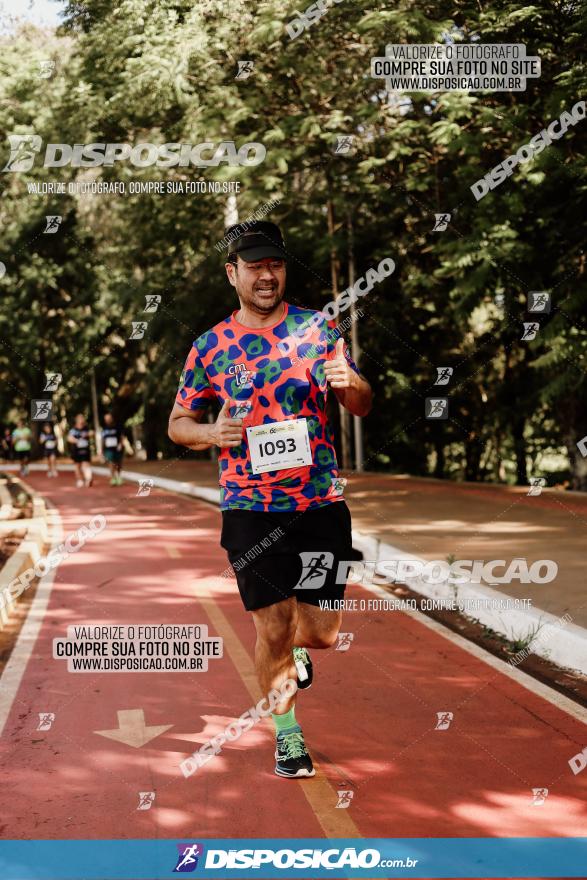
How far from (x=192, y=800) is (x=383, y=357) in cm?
2176

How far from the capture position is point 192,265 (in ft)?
90.3

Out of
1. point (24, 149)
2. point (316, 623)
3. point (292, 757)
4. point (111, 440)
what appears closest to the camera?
point (292, 757)

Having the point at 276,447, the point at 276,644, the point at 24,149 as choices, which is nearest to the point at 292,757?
the point at 276,644

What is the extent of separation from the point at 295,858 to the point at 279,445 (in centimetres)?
167

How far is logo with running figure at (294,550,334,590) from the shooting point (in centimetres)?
483

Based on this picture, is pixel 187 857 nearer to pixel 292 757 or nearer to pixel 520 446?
pixel 292 757

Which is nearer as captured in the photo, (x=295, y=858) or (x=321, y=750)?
(x=295, y=858)

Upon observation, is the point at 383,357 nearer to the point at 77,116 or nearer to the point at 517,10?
the point at 77,116

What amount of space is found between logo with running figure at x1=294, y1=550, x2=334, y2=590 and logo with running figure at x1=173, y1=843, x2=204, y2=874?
1.29 meters

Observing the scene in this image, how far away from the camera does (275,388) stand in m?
4.74

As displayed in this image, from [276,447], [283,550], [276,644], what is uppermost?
[276,447]

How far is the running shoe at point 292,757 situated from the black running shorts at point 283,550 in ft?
2.02

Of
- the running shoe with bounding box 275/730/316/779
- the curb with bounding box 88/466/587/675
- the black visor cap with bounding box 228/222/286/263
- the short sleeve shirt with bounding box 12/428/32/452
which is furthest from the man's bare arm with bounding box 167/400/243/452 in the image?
the short sleeve shirt with bounding box 12/428/32/452

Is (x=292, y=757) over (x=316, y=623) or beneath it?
beneath
